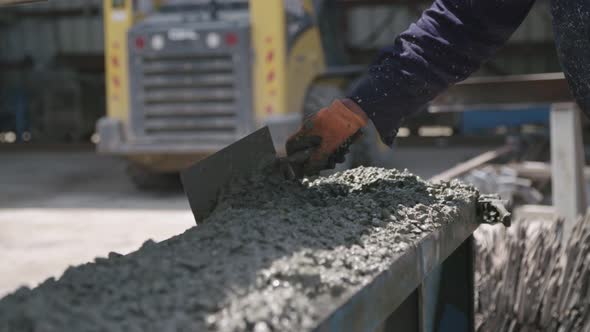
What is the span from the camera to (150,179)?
670 centimetres

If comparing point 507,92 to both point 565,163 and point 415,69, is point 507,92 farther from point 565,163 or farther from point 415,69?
point 415,69

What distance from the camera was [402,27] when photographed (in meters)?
12.1

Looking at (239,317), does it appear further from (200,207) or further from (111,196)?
(111,196)

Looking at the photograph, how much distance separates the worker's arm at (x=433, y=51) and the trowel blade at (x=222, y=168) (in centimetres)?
30

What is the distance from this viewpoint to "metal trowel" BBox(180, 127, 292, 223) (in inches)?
70.0

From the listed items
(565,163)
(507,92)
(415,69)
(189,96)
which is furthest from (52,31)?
(415,69)

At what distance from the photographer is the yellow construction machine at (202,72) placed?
5672mm

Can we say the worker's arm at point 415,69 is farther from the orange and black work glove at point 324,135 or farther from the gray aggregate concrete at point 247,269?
the gray aggregate concrete at point 247,269

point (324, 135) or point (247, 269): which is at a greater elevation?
Result: point (324, 135)

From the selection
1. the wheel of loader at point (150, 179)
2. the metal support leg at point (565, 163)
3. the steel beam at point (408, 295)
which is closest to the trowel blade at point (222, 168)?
the steel beam at point (408, 295)

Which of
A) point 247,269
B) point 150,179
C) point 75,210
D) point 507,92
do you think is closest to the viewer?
point 247,269

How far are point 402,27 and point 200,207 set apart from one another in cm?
1087

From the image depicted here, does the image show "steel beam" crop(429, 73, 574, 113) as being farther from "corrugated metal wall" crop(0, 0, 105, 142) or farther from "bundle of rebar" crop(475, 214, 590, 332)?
"corrugated metal wall" crop(0, 0, 105, 142)

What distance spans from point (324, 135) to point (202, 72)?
4106 mm
